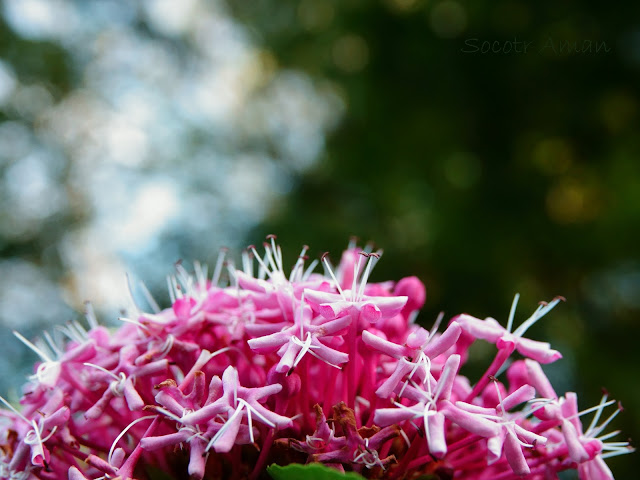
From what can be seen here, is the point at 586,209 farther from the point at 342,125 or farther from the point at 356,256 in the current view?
the point at 356,256

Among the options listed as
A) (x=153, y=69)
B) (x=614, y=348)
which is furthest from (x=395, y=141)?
(x=153, y=69)

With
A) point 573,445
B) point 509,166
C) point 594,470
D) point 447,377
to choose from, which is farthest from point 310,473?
point 509,166

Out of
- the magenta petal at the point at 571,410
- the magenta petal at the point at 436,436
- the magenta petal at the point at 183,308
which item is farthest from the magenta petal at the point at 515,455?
the magenta petal at the point at 183,308

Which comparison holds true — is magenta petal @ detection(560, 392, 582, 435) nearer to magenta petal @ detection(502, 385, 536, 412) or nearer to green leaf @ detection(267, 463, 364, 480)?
magenta petal @ detection(502, 385, 536, 412)

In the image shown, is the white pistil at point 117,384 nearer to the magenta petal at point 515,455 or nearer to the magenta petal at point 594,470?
the magenta petal at point 515,455

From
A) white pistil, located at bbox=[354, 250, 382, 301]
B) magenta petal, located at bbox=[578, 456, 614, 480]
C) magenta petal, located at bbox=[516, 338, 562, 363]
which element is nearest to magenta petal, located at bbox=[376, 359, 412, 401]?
white pistil, located at bbox=[354, 250, 382, 301]
